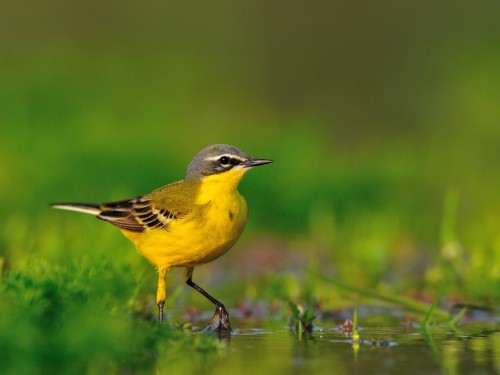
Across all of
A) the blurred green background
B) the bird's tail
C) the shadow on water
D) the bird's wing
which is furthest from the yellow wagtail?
the shadow on water

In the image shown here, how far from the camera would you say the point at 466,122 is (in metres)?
21.0

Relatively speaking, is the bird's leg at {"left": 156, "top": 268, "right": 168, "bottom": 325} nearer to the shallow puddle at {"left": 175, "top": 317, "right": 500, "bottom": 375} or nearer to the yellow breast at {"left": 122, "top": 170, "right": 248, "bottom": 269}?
the yellow breast at {"left": 122, "top": 170, "right": 248, "bottom": 269}

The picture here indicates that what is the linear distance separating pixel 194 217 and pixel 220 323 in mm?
844

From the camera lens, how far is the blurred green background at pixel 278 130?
11648mm

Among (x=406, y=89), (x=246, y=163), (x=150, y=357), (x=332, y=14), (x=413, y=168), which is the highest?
(x=332, y=14)

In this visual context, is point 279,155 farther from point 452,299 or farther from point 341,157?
point 452,299

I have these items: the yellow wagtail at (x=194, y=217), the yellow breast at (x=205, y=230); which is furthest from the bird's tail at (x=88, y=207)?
the yellow breast at (x=205, y=230)

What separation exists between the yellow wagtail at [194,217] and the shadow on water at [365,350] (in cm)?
62

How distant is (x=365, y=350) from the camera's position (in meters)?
8.24

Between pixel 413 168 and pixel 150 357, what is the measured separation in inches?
369

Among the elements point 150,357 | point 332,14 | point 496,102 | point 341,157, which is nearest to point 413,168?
point 341,157

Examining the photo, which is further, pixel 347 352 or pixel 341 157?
pixel 341 157

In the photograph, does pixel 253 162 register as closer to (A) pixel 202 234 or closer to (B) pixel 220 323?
(A) pixel 202 234

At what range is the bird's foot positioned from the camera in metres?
9.40
